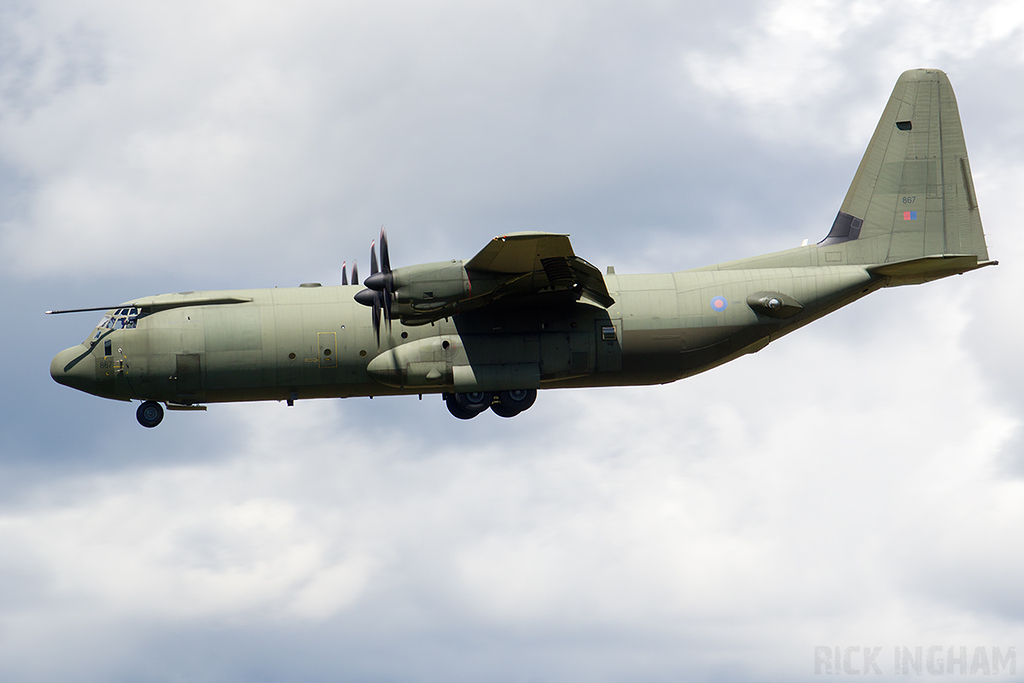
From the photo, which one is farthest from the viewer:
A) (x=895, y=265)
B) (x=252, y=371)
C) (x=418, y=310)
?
(x=895, y=265)

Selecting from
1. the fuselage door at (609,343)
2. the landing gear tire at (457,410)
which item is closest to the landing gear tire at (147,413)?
the landing gear tire at (457,410)

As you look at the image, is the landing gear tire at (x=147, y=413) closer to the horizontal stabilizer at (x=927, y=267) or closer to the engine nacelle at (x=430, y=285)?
the engine nacelle at (x=430, y=285)

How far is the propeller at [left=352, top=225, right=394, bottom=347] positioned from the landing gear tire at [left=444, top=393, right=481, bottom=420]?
417 centimetres

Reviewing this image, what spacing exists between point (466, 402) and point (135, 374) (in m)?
10.5

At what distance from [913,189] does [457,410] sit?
58.8 ft

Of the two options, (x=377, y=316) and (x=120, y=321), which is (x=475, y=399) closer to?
(x=377, y=316)

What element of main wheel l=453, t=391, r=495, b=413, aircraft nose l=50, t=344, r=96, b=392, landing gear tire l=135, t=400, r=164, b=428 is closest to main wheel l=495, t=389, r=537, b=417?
main wheel l=453, t=391, r=495, b=413

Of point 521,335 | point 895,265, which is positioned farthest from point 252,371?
point 895,265

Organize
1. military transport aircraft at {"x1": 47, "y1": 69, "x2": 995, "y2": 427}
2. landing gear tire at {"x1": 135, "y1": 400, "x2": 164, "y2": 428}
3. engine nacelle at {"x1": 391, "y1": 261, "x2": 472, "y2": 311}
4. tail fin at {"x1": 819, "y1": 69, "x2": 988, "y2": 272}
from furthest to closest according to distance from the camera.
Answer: tail fin at {"x1": 819, "y1": 69, "x2": 988, "y2": 272}
landing gear tire at {"x1": 135, "y1": 400, "x2": 164, "y2": 428}
military transport aircraft at {"x1": 47, "y1": 69, "x2": 995, "y2": 427}
engine nacelle at {"x1": 391, "y1": 261, "x2": 472, "y2": 311}

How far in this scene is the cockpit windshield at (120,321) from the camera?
37.4 meters

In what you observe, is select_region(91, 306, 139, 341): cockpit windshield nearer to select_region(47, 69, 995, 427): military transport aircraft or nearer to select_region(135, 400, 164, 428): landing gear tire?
select_region(47, 69, 995, 427): military transport aircraft

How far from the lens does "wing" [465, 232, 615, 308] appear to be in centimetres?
3319

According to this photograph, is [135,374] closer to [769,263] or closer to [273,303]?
[273,303]

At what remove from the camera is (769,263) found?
132ft
